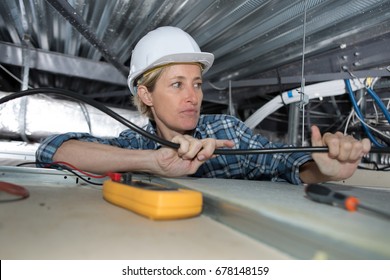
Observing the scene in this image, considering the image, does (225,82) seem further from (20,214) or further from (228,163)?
(20,214)

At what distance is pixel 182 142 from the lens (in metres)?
0.64

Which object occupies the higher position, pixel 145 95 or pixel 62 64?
pixel 62 64

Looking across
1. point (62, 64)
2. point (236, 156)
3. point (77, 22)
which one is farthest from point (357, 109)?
point (62, 64)

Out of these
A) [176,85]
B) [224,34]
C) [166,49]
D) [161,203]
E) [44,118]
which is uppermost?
[224,34]

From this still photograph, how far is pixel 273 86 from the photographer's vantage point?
152 cm

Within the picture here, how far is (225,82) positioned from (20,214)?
4.63 feet

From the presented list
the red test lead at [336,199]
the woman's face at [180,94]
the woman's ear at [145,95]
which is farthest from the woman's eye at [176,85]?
the red test lead at [336,199]

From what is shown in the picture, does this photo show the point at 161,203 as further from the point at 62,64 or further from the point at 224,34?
the point at 62,64

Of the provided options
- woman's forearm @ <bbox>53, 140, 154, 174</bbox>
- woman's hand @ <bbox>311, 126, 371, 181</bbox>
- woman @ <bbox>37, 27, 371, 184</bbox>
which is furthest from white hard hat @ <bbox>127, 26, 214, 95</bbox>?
woman's hand @ <bbox>311, 126, 371, 181</bbox>

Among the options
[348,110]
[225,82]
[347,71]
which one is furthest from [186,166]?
[348,110]

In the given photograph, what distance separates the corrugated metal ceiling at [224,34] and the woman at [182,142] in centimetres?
13

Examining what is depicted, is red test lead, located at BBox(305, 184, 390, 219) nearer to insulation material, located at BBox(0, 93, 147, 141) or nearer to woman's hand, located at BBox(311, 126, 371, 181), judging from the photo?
woman's hand, located at BBox(311, 126, 371, 181)

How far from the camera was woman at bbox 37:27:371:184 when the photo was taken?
25.2 inches

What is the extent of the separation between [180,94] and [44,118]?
96 centimetres
